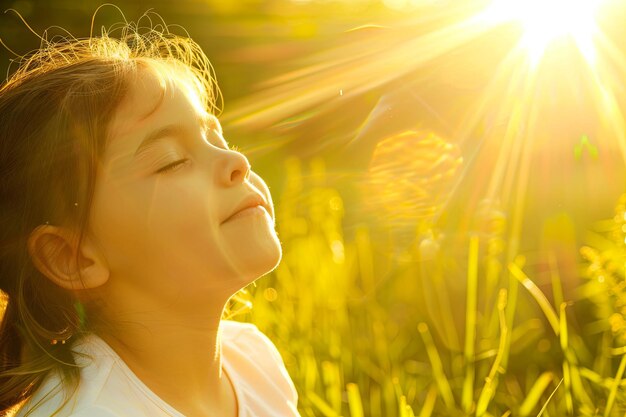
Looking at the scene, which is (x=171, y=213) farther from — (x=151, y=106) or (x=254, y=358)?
(x=254, y=358)

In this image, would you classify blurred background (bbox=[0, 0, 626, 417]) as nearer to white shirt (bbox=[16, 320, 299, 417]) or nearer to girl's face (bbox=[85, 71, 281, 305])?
white shirt (bbox=[16, 320, 299, 417])

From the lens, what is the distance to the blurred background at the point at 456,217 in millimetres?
1672

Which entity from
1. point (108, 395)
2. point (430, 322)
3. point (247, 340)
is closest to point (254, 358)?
point (247, 340)

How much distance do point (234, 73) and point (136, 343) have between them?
2.45 m

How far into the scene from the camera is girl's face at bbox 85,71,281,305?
110cm

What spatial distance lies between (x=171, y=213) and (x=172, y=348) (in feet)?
0.75

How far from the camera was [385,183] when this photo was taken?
242 cm

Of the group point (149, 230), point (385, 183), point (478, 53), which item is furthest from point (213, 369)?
point (478, 53)

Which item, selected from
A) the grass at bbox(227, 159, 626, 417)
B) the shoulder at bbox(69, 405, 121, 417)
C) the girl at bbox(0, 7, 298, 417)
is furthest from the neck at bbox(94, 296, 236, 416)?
the grass at bbox(227, 159, 626, 417)

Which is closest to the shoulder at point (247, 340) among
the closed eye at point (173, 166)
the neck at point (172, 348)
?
the neck at point (172, 348)

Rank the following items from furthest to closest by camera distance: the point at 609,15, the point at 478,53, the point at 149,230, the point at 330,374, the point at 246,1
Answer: the point at 246,1 < the point at 478,53 < the point at 609,15 < the point at 330,374 < the point at 149,230

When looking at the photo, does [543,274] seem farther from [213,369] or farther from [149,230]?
[149,230]

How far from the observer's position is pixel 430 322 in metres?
2.01

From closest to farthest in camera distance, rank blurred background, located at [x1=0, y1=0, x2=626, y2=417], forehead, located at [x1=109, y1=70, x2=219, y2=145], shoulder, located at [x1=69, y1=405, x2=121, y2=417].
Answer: shoulder, located at [x1=69, y1=405, x2=121, y2=417] < forehead, located at [x1=109, y1=70, x2=219, y2=145] < blurred background, located at [x1=0, y1=0, x2=626, y2=417]
